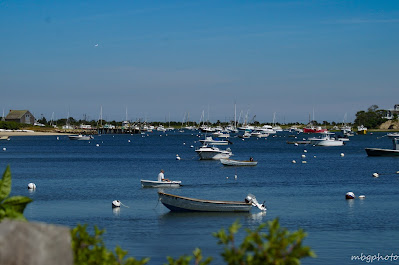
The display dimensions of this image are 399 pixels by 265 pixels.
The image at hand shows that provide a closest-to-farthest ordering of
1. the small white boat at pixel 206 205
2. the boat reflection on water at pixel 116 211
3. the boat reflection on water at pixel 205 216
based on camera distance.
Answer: the boat reflection on water at pixel 205 216 → the small white boat at pixel 206 205 → the boat reflection on water at pixel 116 211

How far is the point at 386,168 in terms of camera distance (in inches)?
3467

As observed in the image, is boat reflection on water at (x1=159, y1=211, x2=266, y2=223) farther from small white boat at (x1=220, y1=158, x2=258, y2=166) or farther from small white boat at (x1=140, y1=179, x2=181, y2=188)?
small white boat at (x1=220, y1=158, x2=258, y2=166)

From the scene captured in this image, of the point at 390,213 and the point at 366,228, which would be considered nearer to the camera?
the point at 366,228

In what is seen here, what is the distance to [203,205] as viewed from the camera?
41375mm

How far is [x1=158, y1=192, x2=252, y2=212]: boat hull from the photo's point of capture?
41219 millimetres

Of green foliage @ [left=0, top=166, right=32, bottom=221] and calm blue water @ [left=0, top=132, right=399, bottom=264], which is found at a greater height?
green foliage @ [left=0, top=166, right=32, bottom=221]

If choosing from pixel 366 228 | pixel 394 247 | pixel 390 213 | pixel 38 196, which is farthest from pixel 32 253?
pixel 38 196

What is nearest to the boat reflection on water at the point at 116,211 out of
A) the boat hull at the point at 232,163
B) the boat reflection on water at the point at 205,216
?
the boat reflection on water at the point at 205,216

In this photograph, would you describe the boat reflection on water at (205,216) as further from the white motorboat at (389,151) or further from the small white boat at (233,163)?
the white motorboat at (389,151)

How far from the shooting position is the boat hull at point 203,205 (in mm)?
41219

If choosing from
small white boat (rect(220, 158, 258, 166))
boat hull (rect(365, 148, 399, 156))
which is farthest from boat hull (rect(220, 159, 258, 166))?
boat hull (rect(365, 148, 399, 156))

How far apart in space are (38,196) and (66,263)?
4736cm

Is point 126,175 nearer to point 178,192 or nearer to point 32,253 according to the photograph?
point 178,192

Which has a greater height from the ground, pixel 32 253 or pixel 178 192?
pixel 32 253
